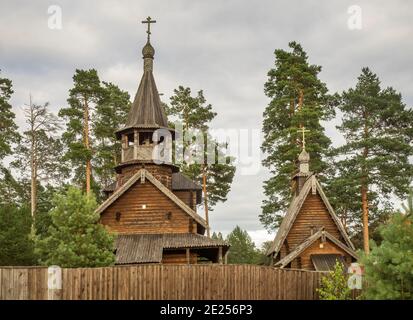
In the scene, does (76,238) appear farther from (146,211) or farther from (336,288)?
(336,288)

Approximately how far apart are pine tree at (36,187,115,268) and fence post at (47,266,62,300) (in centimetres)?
302

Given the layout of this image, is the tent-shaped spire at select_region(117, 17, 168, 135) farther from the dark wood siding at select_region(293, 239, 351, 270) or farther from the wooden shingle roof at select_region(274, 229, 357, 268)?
the dark wood siding at select_region(293, 239, 351, 270)

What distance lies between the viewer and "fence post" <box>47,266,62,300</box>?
1507 centimetres

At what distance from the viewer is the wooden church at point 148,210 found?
2494cm

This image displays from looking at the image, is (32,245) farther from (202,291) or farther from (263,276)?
(263,276)

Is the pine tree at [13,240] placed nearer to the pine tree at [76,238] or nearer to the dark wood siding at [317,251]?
the pine tree at [76,238]

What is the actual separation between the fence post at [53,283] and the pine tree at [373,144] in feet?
76.0

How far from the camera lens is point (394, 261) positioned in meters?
10.9

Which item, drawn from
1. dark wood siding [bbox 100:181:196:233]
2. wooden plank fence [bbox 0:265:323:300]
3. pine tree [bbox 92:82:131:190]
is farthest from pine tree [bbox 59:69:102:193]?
wooden plank fence [bbox 0:265:323:300]

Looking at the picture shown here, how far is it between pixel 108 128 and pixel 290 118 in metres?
15.6

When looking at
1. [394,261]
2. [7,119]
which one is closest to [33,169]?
[7,119]

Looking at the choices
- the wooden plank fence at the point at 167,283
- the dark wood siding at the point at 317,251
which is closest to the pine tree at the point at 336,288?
the wooden plank fence at the point at 167,283
